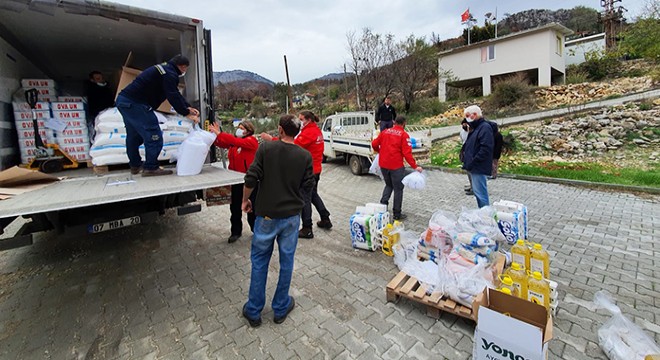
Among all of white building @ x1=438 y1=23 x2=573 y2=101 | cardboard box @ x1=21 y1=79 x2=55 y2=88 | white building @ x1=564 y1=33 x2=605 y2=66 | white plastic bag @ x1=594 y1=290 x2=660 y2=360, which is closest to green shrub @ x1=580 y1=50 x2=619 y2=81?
white building @ x1=438 y1=23 x2=573 y2=101

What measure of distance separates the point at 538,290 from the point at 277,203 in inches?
83.2

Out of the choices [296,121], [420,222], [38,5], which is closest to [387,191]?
[420,222]

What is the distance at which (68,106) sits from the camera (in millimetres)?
4309

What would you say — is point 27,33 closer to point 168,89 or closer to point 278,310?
point 168,89

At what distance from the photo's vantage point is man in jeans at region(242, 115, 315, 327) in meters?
2.48

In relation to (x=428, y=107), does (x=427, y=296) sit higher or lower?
lower

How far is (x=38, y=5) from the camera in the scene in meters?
2.91

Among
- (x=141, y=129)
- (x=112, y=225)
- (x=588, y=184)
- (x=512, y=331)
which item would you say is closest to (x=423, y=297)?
(x=512, y=331)

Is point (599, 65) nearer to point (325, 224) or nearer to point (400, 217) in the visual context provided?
point (400, 217)

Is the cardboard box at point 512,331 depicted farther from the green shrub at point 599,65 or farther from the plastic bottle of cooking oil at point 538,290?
the green shrub at point 599,65

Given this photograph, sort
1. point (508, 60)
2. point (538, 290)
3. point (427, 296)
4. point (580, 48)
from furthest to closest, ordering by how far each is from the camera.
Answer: point (580, 48) < point (508, 60) < point (427, 296) < point (538, 290)

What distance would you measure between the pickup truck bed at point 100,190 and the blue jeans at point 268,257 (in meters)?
0.70

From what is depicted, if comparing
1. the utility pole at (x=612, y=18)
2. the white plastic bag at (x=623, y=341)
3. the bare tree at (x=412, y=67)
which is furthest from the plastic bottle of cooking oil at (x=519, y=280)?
the utility pole at (x=612, y=18)

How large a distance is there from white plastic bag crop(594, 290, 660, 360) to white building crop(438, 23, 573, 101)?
2382 cm
